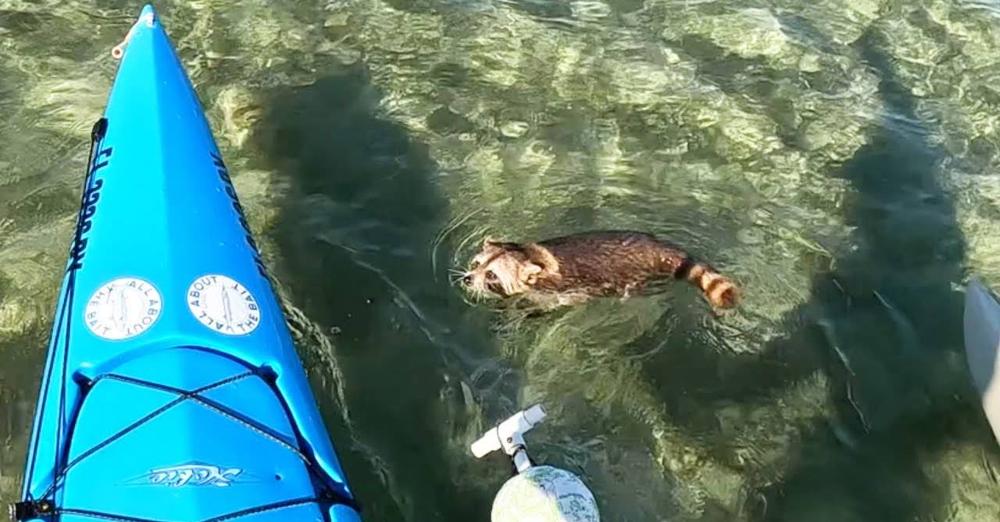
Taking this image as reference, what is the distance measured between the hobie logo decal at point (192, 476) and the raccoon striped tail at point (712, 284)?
292 centimetres

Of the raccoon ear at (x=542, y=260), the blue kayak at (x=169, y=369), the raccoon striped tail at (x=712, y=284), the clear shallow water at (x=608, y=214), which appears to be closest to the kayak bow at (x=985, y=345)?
the clear shallow water at (x=608, y=214)

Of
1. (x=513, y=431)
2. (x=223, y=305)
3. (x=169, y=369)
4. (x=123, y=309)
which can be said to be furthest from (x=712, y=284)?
(x=123, y=309)

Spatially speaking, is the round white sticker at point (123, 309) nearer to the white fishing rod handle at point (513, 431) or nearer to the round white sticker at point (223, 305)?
the round white sticker at point (223, 305)

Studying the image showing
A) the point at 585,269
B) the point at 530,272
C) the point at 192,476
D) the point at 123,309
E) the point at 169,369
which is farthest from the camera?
the point at 585,269

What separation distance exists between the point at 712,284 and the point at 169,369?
2.95 meters

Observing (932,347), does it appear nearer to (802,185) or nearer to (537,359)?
(802,185)

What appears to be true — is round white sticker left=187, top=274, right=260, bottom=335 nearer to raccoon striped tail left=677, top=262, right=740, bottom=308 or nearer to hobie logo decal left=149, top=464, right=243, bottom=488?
hobie logo decal left=149, top=464, right=243, bottom=488

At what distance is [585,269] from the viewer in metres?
5.50

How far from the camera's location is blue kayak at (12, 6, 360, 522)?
3.74 metres

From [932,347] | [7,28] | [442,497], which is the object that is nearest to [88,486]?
[442,497]

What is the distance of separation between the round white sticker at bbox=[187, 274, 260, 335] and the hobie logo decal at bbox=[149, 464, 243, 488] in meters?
0.83

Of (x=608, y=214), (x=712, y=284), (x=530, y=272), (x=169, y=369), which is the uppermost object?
(x=169, y=369)

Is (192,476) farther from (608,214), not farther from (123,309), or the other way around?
(608,214)

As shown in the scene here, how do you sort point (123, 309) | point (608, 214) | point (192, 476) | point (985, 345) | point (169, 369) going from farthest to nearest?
point (608, 214), point (985, 345), point (123, 309), point (169, 369), point (192, 476)
